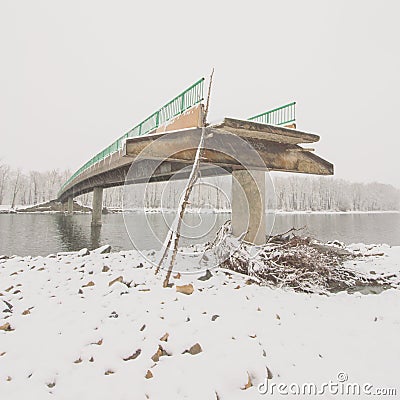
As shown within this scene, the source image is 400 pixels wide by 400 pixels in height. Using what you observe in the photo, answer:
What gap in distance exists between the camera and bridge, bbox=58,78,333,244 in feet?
25.7

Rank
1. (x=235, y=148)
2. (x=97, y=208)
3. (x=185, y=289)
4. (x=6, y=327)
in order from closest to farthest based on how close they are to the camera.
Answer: (x=6, y=327), (x=185, y=289), (x=235, y=148), (x=97, y=208)

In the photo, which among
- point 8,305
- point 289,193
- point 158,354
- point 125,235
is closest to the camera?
point 158,354

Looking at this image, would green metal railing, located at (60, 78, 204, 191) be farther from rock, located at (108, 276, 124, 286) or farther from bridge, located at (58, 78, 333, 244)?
rock, located at (108, 276, 124, 286)

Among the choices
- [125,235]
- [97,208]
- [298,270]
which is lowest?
[125,235]

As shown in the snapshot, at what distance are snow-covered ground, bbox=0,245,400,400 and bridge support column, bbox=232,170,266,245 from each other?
13.2 feet

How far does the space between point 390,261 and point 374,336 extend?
6882 millimetres

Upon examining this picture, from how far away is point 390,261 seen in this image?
9672 millimetres

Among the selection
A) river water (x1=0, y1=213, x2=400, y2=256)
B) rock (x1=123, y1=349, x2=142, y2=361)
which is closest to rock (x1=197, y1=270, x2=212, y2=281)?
river water (x1=0, y1=213, x2=400, y2=256)

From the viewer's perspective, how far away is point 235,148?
29.0 ft

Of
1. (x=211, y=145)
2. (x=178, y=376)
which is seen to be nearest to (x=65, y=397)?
(x=178, y=376)

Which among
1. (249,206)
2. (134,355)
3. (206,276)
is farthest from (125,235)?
(134,355)

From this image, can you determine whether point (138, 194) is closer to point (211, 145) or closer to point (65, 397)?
point (211, 145)

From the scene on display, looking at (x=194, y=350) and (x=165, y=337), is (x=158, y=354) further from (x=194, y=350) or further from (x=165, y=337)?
(x=194, y=350)

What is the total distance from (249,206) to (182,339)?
7122mm
